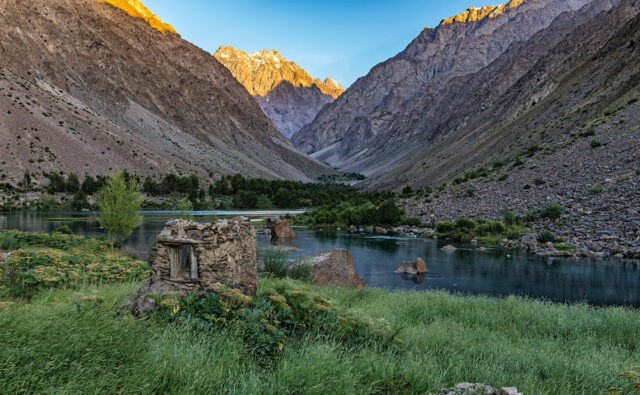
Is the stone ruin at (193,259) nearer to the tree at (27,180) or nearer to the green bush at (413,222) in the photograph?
the green bush at (413,222)

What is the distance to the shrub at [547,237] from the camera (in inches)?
1139

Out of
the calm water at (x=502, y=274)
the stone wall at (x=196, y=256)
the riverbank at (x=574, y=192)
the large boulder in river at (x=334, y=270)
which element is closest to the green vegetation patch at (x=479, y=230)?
the riverbank at (x=574, y=192)

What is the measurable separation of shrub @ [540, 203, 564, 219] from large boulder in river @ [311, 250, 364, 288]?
2335 cm

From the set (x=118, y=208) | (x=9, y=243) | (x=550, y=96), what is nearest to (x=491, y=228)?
(x=118, y=208)

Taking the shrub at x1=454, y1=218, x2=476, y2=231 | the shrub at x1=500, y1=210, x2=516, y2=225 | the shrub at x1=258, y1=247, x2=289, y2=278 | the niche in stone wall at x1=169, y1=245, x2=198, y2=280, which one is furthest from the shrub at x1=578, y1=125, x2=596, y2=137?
the niche in stone wall at x1=169, y1=245, x2=198, y2=280

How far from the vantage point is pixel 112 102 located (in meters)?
121

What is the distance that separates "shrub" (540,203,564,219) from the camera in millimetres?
31906

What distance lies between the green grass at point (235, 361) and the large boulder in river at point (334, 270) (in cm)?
800

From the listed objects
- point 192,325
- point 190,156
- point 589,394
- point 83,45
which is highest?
point 83,45

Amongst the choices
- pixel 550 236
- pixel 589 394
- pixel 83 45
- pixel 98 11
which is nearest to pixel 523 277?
pixel 550 236

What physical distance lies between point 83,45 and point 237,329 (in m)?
152

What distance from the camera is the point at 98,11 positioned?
14812cm

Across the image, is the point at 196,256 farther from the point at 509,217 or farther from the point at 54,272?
the point at 509,217

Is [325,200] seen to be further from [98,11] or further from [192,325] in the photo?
[98,11]
